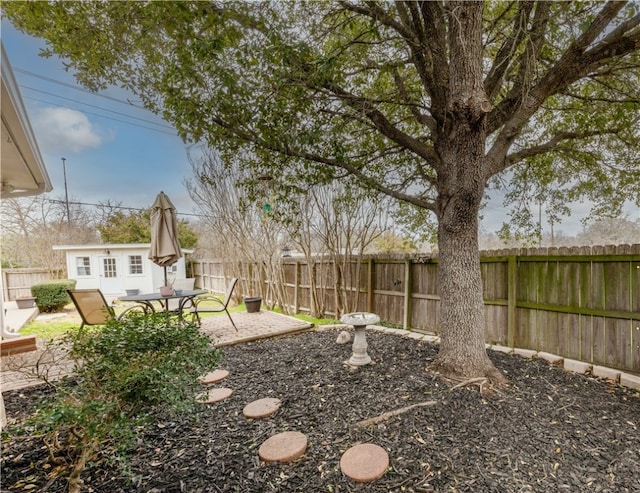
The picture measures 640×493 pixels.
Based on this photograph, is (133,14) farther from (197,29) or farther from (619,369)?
(619,369)

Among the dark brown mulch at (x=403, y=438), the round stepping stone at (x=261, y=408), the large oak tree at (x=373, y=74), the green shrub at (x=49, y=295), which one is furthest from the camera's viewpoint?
the green shrub at (x=49, y=295)

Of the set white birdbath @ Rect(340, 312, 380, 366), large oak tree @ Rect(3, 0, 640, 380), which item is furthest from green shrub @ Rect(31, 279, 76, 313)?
white birdbath @ Rect(340, 312, 380, 366)

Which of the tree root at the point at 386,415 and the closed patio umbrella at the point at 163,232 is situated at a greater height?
the closed patio umbrella at the point at 163,232

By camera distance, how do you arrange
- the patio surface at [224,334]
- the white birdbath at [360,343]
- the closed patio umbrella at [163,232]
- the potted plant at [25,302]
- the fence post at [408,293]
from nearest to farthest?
1. the white birdbath at [360,343]
2. the patio surface at [224,334]
3. the closed patio umbrella at [163,232]
4. the fence post at [408,293]
5. the potted plant at [25,302]

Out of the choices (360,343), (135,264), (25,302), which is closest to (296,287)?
(360,343)

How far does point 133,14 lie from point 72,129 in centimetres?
592

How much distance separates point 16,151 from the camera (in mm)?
3242

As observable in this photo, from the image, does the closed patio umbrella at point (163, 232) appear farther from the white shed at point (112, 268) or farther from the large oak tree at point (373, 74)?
the white shed at point (112, 268)

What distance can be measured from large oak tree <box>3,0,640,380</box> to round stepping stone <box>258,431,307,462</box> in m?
1.71

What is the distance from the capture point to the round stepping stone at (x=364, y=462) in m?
1.83

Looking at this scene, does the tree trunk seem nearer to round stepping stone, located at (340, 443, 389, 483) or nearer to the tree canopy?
round stepping stone, located at (340, 443, 389, 483)

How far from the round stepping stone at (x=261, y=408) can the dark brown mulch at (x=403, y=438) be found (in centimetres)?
6

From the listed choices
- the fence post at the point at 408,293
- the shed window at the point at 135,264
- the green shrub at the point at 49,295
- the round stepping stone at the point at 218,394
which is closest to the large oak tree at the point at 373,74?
the round stepping stone at the point at 218,394

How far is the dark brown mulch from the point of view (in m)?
1.80
